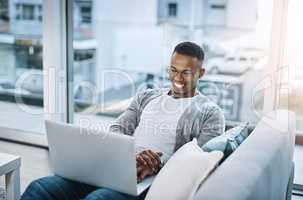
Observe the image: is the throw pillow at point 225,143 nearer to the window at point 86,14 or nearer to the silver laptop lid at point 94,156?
the silver laptop lid at point 94,156

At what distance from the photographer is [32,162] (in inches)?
128

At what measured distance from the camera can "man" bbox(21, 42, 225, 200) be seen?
1.85 m

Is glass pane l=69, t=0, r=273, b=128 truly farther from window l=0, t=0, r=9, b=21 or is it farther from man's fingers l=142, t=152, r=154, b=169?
man's fingers l=142, t=152, r=154, b=169

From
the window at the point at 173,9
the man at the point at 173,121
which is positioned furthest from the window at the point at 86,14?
the man at the point at 173,121

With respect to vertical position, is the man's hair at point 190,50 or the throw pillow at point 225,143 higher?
the man's hair at point 190,50

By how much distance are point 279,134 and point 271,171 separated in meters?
0.38

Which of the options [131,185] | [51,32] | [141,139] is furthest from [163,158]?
[51,32]

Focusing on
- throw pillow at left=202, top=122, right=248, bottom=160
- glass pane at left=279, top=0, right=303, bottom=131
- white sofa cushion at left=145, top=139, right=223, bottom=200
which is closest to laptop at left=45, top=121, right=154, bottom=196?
white sofa cushion at left=145, top=139, right=223, bottom=200

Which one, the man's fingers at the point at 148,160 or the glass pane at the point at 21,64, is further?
the glass pane at the point at 21,64

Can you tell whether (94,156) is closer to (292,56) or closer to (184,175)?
(184,175)

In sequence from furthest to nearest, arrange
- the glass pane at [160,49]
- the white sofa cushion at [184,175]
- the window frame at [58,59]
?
the window frame at [58,59], the glass pane at [160,49], the white sofa cushion at [184,175]

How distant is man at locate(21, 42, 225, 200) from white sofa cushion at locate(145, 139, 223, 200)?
32cm

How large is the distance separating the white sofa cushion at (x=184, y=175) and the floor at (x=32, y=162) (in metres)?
1.57

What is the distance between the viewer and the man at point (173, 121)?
1.85 metres
